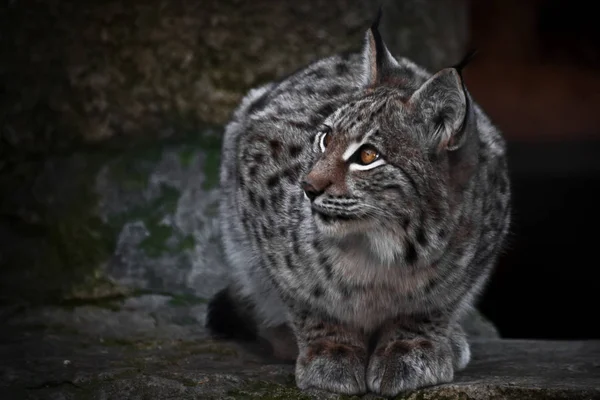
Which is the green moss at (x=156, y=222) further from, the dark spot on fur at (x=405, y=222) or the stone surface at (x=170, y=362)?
the dark spot on fur at (x=405, y=222)

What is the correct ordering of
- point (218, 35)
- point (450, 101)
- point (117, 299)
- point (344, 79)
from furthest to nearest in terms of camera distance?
point (218, 35) < point (117, 299) < point (344, 79) < point (450, 101)

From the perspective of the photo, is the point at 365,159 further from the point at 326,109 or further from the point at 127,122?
the point at 127,122

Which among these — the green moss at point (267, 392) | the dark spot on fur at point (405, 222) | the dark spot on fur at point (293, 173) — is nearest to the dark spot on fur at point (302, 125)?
the dark spot on fur at point (293, 173)

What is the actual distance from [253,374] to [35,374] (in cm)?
91

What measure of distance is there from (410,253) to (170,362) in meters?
1.28

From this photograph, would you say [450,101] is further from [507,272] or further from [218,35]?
[507,272]

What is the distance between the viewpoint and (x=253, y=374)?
4504 mm

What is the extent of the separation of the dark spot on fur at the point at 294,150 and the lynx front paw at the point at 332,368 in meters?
0.82

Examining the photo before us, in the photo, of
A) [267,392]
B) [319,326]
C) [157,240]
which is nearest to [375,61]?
[319,326]

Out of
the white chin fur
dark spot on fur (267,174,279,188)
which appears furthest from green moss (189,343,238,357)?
the white chin fur

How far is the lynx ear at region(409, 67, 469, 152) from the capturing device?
403 centimetres

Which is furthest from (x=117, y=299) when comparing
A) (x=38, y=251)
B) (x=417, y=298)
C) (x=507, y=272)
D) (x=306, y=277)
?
(x=507, y=272)

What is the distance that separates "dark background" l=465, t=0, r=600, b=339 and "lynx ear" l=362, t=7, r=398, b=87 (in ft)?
12.7

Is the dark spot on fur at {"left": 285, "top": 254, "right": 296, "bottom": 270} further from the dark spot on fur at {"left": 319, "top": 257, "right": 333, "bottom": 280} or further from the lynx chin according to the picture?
the dark spot on fur at {"left": 319, "top": 257, "right": 333, "bottom": 280}
